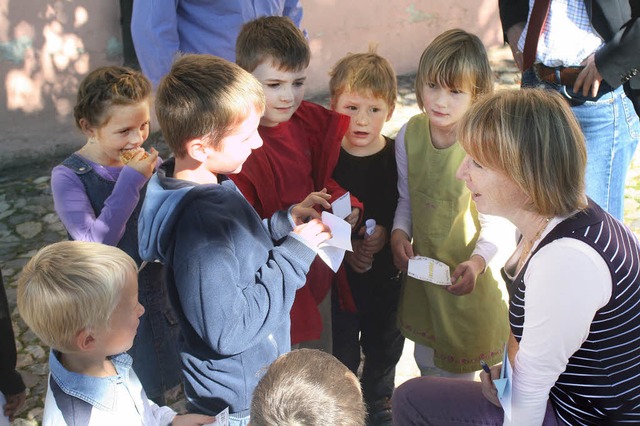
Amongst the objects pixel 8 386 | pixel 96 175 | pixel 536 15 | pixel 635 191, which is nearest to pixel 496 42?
pixel 635 191

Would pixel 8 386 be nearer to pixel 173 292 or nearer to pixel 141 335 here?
pixel 141 335

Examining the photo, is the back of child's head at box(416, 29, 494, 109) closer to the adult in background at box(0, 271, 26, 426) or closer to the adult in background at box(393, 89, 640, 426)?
the adult in background at box(393, 89, 640, 426)

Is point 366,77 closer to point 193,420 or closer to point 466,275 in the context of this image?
point 466,275

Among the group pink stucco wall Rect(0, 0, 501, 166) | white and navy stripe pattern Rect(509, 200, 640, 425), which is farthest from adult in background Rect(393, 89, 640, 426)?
pink stucco wall Rect(0, 0, 501, 166)

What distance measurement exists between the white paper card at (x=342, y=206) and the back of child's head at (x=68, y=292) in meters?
0.87

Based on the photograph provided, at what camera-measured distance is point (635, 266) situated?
2.08m

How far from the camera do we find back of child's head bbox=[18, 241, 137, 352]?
200 cm

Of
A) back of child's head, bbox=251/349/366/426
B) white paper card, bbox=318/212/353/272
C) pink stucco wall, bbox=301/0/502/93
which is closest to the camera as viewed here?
back of child's head, bbox=251/349/366/426

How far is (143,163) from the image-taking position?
2.82m

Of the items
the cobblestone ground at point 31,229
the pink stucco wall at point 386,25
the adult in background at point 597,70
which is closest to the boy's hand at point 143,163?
the cobblestone ground at point 31,229

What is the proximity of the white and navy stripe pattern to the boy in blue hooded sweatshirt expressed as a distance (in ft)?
2.61

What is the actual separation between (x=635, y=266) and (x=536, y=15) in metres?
1.65

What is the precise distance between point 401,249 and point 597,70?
1.19 meters

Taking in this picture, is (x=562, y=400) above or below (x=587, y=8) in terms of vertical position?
below
